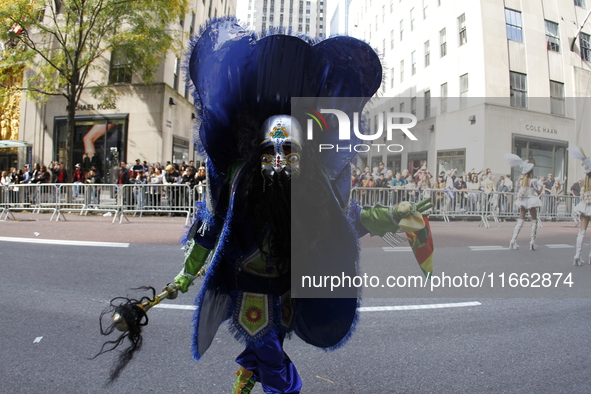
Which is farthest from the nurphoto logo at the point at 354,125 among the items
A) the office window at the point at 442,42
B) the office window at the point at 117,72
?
the office window at the point at 117,72

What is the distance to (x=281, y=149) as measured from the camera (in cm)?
178

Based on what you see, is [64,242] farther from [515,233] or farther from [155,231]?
[515,233]

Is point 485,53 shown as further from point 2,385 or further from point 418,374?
point 2,385

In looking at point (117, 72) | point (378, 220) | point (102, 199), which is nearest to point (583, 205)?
point (378, 220)

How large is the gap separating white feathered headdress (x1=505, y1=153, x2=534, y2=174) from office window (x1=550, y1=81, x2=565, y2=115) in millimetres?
635

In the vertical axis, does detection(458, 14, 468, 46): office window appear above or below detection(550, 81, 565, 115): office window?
→ above

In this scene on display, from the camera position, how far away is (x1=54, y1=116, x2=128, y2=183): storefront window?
1800cm

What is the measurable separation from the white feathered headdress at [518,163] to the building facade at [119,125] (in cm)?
1610

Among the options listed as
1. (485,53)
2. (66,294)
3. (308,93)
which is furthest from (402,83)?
(66,294)

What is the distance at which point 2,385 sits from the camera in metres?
2.47

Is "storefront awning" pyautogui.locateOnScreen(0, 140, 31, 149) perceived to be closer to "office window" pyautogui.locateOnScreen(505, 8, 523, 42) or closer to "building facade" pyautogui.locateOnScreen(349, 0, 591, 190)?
"building facade" pyautogui.locateOnScreen(349, 0, 591, 190)

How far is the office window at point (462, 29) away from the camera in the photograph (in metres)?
2.94

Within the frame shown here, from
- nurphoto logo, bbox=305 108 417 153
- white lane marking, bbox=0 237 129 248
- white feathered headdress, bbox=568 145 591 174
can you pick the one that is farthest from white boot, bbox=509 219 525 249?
white lane marking, bbox=0 237 129 248

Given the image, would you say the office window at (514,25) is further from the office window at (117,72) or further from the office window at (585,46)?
the office window at (117,72)
